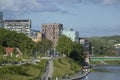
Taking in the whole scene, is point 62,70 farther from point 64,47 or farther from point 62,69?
point 64,47

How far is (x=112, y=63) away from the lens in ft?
566

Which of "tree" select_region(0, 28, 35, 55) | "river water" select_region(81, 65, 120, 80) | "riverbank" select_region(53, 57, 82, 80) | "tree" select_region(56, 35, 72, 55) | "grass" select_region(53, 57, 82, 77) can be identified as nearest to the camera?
"riverbank" select_region(53, 57, 82, 80)

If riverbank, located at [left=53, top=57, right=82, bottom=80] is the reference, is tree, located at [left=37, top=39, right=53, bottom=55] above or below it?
above

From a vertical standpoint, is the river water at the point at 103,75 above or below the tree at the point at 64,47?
below

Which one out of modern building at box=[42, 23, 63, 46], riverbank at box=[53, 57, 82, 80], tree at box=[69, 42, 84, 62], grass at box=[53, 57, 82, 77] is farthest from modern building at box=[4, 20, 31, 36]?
riverbank at box=[53, 57, 82, 80]

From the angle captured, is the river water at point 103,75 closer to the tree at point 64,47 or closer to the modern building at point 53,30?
the tree at point 64,47

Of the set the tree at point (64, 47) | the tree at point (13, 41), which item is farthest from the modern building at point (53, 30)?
the tree at point (13, 41)

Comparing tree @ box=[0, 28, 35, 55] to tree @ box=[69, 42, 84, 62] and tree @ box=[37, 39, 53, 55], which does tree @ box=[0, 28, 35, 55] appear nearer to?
tree @ box=[69, 42, 84, 62]

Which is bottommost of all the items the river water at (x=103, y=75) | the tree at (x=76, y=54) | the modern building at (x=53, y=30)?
the river water at (x=103, y=75)

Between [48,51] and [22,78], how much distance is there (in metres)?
85.7

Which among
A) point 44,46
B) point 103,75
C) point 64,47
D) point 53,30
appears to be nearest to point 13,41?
point 64,47

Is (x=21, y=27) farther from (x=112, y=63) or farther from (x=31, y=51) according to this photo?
(x=31, y=51)

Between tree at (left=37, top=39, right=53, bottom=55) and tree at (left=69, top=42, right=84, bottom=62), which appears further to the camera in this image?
tree at (left=37, top=39, right=53, bottom=55)

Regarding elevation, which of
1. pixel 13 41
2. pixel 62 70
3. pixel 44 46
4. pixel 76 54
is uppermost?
pixel 13 41
